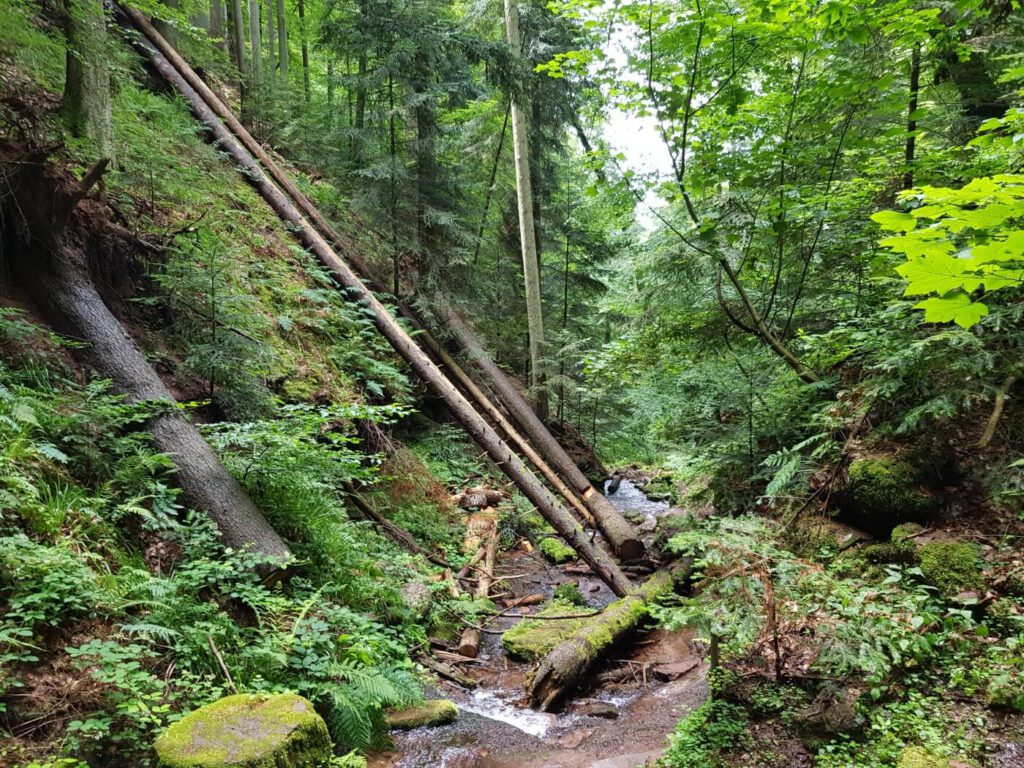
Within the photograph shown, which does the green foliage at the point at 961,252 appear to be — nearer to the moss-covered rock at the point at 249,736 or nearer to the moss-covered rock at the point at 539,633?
the moss-covered rock at the point at 249,736

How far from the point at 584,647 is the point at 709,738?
198 cm

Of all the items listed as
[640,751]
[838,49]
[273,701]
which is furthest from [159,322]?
[838,49]

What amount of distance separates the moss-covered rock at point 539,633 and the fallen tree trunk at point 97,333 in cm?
287

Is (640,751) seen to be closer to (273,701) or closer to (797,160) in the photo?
(273,701)

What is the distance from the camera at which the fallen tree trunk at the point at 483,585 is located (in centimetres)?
592

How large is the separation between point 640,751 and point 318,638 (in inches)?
107

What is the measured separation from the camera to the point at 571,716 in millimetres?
4887

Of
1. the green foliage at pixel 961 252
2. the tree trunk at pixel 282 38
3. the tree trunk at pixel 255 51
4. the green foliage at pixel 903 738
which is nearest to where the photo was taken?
the green foliage at pixel 961 252

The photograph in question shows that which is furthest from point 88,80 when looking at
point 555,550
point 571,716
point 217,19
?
point 217,19

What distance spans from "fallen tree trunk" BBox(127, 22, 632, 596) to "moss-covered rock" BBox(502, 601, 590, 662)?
36.5 inches

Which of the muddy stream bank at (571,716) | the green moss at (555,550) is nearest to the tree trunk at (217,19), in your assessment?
the green moss at (555,550)

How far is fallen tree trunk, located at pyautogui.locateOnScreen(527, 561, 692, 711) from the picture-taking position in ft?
16.5

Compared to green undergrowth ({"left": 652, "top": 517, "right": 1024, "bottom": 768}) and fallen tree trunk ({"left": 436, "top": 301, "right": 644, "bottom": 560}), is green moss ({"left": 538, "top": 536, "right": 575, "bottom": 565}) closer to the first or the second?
fallen tree trunk ({"left": 436, "top": 301, "right": 644, "bottom": 560})

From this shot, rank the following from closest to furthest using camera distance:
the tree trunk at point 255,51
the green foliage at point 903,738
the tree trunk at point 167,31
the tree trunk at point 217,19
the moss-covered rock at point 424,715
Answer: the green foliage at point 903,738
the moss-covered rock at point 424,715
the tree trunk at point 167,31
the tree trunk at point 255,51
the tree trunk at point 217,19
